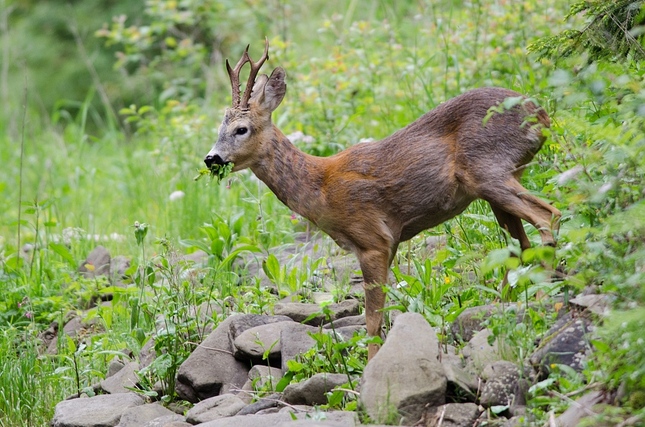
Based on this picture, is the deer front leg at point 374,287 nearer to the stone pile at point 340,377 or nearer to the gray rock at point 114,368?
the stone pile at point 340,377

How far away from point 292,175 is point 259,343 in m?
1.07

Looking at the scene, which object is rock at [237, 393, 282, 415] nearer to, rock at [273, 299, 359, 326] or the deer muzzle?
rock at [273, 299, 359, 326]

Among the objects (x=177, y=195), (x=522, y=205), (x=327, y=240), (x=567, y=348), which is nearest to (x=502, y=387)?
(x=567, y=348)

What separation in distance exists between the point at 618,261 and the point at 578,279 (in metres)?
0.18

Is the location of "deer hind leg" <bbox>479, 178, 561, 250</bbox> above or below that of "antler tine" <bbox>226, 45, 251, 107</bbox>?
below

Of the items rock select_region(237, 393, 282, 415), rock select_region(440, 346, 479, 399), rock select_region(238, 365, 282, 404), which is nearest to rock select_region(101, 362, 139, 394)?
rock select_region(238, 365, 282, 404)

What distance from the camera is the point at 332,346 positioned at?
4.85 metres

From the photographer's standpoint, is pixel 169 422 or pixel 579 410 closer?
pixel 579 410

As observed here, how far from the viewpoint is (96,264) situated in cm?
751

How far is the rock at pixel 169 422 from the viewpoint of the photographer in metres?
4.66

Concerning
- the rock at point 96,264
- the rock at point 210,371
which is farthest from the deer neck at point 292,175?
the rock at point 96,264

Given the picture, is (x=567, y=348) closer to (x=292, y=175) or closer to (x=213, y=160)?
(x=292, y=175)

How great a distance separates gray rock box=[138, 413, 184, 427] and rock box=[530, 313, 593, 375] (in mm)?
1696

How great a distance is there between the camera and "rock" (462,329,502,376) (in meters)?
4.31
